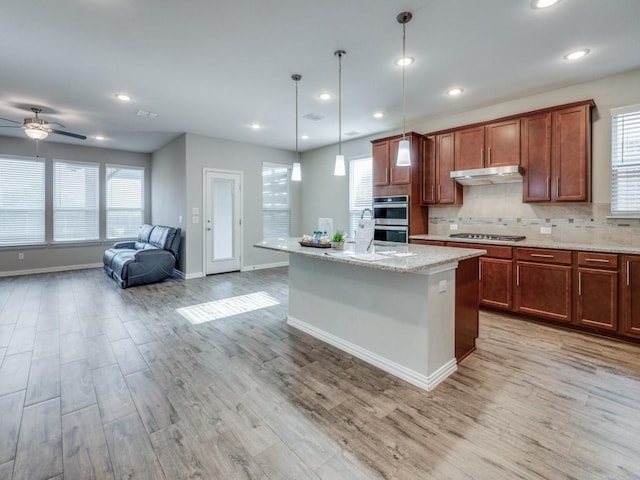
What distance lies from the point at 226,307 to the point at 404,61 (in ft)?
11.9

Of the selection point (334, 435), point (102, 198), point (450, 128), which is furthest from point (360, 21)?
point (102, 198)

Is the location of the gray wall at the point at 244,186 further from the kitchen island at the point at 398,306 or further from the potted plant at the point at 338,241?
the potted plant at the point at 338,241

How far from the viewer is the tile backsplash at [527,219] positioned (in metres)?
3.50

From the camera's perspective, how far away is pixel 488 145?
416cm

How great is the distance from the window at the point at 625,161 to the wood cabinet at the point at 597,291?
70 cm

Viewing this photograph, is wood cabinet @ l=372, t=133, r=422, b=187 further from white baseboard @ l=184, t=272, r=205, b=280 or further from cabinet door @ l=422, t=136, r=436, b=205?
white baseboard @ l=184, t=272, r=205, b=280

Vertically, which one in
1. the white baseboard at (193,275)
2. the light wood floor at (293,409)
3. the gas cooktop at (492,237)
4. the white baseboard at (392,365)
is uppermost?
the gas cooktop at (492,237)

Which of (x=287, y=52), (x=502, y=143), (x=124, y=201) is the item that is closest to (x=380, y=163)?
(x=502, y=143)

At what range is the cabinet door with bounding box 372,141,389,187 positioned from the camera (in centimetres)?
509

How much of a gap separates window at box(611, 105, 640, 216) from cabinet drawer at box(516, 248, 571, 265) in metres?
0.76

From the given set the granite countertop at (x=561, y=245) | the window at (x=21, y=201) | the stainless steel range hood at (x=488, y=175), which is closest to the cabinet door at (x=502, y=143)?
the stainless steel range hood at (x=488, y=175)

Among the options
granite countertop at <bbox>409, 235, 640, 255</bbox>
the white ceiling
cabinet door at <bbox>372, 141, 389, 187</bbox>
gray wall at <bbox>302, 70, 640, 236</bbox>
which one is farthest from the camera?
cabinet door at <bbox>372, 141, 389, 187</bbox>

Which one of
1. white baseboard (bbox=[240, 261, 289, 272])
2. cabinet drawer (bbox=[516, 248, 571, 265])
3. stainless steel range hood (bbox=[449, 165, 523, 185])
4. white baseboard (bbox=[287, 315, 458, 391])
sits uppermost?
stainless steel range hood (bbox=[449, 165, 523, 185])

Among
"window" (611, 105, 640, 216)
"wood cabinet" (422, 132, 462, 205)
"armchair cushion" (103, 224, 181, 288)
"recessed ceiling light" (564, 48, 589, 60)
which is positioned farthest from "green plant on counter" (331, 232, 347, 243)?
"armchair cushion" (103, 224, 181, 288)
